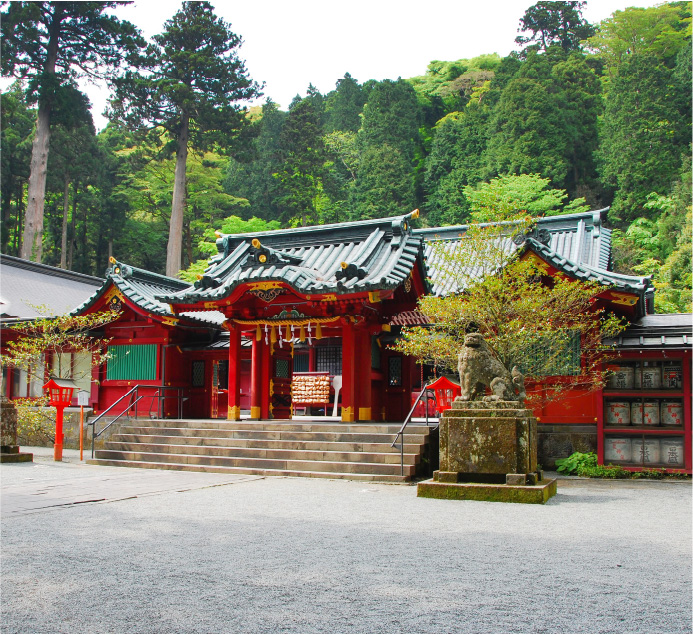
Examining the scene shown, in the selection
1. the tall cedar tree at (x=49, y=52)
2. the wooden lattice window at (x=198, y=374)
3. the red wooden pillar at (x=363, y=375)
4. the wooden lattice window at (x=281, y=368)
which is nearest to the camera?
the red wooden pillar at (x=363, y=375)

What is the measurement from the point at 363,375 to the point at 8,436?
7363 mm

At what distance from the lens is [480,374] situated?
30.3 feet

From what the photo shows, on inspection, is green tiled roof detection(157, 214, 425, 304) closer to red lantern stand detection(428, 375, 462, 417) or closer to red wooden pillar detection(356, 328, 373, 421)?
red wooden pillar detection(356, 328, 373, 421)

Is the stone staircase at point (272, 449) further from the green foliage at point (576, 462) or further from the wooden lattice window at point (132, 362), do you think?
the wooden lattice window at point (132, 362)

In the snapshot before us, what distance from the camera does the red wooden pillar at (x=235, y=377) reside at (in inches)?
562

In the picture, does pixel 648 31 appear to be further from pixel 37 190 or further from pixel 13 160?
pixel 13 160

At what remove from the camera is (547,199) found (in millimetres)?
34031

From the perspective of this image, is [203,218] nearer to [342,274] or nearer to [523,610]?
[342,274]

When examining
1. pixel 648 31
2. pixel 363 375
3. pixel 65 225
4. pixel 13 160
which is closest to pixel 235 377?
pixel 363 375

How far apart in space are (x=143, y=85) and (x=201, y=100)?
3097mm

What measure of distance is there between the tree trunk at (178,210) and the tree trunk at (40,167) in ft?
21.7

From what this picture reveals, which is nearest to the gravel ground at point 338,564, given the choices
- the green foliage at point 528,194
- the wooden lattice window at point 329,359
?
the wooden lattice window at point 329,359

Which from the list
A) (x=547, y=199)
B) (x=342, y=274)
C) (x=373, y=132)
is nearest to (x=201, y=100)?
(x=373, y=132)

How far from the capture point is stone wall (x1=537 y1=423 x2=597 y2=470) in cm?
1300
